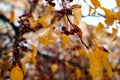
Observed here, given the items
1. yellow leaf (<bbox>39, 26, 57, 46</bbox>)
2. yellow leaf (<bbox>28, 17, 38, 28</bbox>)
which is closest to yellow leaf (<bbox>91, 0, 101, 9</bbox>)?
yellow leaf (<bbox>39, 26, 57, 46</bbox>)

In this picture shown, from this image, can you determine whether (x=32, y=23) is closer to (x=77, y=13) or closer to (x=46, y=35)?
(x=46, y=35)

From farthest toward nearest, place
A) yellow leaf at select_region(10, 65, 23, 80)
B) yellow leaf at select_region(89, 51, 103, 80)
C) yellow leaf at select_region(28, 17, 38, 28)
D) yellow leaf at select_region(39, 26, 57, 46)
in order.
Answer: yellow leaf at select_region(28, 17, 38, 28) < yellow leaf at select_region(39, 26, 57, 46) < yellow leaf at select_region(10, 65, 23, 80) < yellow leaf at select_region(89, 51, 103, 80)

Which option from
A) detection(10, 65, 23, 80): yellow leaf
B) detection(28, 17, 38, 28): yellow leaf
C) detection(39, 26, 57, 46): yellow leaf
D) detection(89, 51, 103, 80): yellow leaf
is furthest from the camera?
detection(28, 17, 38, 28): yellow leaf

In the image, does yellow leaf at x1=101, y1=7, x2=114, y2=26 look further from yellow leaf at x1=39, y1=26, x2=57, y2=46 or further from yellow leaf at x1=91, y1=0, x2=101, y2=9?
yellow leaf at x1=39, y1=26, x2=57, y2=46

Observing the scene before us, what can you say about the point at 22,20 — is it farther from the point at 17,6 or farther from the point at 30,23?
the point at 17,6

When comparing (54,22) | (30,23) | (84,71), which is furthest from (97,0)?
(84,71)

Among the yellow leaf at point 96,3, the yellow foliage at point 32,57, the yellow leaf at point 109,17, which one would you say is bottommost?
the yellow foliage at point 32,57

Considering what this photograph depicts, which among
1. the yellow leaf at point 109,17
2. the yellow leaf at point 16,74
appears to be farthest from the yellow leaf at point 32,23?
the yellow leaf at point 109,17

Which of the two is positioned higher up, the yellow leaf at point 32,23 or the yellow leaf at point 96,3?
the yellow leaf at point 96,3

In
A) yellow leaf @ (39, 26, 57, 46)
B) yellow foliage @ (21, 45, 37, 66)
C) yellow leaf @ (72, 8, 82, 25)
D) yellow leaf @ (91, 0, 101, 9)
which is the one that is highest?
yellow leaf @ (91, 0, 101, 9)

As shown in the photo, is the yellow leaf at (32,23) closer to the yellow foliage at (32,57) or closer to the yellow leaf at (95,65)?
the yellow foliage at (32,57)

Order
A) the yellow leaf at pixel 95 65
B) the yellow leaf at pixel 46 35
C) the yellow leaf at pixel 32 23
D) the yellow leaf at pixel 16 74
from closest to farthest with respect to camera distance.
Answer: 1. the yellow leaf at pixel 95 65
2. the yellow leaf at pixel 16 74
3. the yellow leaf at pixel 46 35
4. the yellow leaf at pixel 32 23
